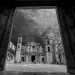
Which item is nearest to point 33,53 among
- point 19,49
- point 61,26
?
point 19,49

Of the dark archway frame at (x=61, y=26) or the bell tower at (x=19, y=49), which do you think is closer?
the dark archway frame at (x=61, y=26)

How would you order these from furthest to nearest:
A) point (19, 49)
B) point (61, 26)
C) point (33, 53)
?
1. point (33, 53)
2. point (19, 49)
3. point (61, 26)

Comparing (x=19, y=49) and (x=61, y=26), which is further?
(x=19, y=49)

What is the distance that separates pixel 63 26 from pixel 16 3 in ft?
4.60

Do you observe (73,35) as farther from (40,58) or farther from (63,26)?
(40,58)

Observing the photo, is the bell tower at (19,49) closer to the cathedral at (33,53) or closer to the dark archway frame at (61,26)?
the cathedral at (33,53)

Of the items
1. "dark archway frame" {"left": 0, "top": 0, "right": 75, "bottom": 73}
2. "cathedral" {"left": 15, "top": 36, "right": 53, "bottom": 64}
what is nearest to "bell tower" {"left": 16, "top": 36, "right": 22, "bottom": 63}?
"cathedral" {"left": 15, "top": 36, "right": 53, "bottom": 64}

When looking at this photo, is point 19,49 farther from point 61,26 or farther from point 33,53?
point 61,26

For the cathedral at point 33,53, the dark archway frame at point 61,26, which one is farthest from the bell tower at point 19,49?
the dark archway frame at point 61,26

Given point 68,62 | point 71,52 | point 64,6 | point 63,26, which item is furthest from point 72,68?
point 64,6

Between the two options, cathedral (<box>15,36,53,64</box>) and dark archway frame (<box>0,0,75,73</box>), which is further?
cathedral (<box>15,36,53,64</box>)

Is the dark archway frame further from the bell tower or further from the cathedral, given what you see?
the bell tower

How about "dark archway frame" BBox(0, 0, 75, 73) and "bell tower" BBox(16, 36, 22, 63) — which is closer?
"dark archway frame" BBox(0, 0, 75, 73)

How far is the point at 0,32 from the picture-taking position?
162 centimetres
